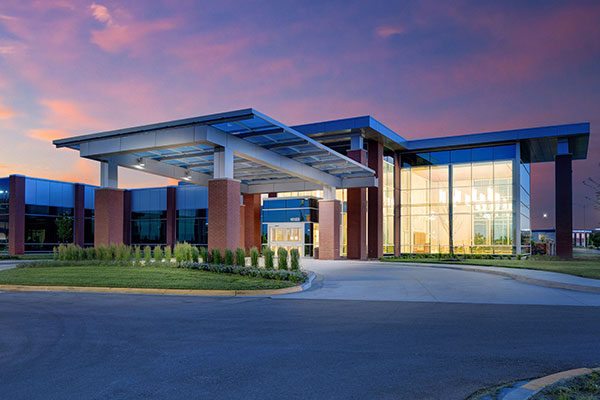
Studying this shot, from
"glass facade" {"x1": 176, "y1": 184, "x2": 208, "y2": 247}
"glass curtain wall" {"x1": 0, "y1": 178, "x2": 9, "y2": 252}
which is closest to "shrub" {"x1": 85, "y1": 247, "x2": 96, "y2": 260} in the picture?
"glass facade" {"x1": 176, "y1": 184, "x2": 208, "y2": 247}

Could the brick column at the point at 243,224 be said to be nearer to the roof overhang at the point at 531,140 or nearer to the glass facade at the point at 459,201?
the glass facade at the point at 459,201

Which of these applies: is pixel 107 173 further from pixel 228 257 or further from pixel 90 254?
pixel 228 257

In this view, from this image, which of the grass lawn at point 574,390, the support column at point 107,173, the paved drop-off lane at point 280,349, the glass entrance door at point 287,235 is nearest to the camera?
the grass lawn at point 574,390

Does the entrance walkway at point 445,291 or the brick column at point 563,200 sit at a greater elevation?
the brick column at point 563,200

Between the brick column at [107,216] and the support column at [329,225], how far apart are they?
15.1 m

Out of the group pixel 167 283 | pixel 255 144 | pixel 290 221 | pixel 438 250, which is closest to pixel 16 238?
pixel 290 221

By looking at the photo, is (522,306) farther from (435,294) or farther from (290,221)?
(290,221)

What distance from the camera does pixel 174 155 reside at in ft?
82.9

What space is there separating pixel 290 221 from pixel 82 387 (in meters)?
36.0

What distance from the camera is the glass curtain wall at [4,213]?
43531 millimetres

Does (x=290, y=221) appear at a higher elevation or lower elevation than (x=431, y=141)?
lower

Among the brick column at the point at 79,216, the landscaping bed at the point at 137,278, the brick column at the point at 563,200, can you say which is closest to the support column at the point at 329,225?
the landscaping bed at the point at 137,278

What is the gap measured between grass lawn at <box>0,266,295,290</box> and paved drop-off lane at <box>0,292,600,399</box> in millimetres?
3026

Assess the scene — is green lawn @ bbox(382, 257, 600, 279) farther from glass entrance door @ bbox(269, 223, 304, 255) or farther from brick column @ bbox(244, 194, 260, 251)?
brick column @ bbox(244, 194, 260, 251)
